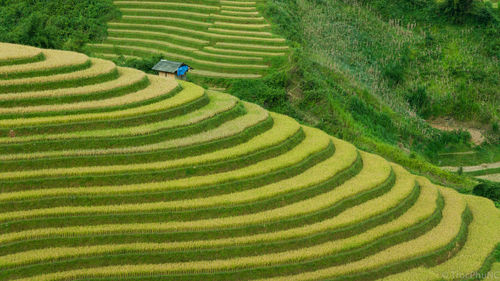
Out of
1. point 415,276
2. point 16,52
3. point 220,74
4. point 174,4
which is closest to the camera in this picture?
point 415,276

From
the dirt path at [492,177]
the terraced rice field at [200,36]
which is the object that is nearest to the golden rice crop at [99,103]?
the terraced rice field at [200,36]

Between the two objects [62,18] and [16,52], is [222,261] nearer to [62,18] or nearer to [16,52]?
[16,52]

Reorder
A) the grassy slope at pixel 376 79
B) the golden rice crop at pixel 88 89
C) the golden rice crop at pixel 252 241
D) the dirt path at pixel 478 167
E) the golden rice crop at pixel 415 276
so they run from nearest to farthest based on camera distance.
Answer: the golden rice crop at pixel 252 241 < the golden rice crop at pixel 415 276 < the golden rice crop at pixel 88 89 < the grassy slope at pixel 376 79 < the dirt path at pixel 478 167

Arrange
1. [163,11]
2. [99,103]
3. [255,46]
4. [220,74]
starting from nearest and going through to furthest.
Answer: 1. [99,103]
2. [220,74]
3. [255,46]
4. [163,11]

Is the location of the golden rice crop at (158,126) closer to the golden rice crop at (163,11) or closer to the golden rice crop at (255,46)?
the golden rice crop at (255,46)

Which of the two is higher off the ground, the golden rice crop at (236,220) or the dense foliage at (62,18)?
the dense foliage at (62,18)

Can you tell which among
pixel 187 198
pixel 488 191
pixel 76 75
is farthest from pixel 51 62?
pixel 488 191

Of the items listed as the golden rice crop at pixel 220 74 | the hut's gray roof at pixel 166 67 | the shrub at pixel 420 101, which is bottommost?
the shrub at pixel 420 101
